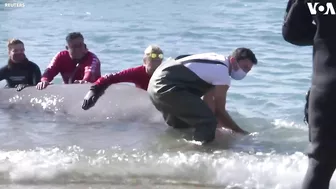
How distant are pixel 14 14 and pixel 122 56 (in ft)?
32.1

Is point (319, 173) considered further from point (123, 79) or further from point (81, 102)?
point (81, 102)

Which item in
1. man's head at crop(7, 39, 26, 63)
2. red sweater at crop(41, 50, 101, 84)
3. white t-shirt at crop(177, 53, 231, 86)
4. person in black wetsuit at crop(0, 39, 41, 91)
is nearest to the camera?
white t-shirt at crop(177, 53, 231, 86)

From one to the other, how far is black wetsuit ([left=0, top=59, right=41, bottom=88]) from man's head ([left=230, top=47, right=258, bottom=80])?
315 cm

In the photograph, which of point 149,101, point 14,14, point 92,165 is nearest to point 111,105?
point 149,101

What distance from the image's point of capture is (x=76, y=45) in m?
8.05

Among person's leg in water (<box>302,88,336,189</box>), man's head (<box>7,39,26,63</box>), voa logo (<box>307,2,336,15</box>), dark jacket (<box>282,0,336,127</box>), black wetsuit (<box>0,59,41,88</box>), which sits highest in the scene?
voa logo (<box>307,2,336,15</box>)

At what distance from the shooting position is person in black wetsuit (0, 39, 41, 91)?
27.6 feet

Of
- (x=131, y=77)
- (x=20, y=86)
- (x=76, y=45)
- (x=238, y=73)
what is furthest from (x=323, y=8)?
(x=20, y=86)

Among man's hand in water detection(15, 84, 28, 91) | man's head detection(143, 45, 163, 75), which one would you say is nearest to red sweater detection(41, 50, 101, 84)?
man's hand in water detection(15, 84, 28, 91)

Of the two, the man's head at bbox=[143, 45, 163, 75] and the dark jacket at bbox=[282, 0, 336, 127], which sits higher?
the dark jacket at bbox=[282, 0, 336, 127]

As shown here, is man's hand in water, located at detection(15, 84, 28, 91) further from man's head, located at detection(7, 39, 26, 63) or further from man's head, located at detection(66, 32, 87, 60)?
man's head, located at detection(66, 32, 87, 60)

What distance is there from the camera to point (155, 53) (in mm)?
6988

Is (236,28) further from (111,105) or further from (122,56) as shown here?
(111,105)

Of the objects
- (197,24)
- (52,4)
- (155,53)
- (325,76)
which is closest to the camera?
(325,76)
